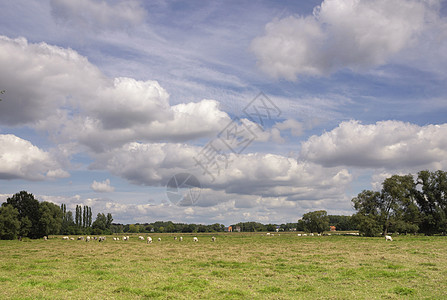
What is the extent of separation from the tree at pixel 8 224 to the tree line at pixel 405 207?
3445 inches

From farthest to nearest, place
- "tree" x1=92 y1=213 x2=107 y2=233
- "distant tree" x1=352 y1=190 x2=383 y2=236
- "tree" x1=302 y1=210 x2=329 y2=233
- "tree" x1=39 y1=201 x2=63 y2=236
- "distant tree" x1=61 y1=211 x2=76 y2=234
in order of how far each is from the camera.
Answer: "tree" x1=92 y1=213 x2=107 y2=233
"distant tree" x1=61 y1=211 x2=76 y2=234
"tree" x1=302 y1=210 x2=329 y2=233
"tree" x1=39 y1=201 x2=63 y2=236
"distant tree" x1=352 y1=190 x2=383 y2=236

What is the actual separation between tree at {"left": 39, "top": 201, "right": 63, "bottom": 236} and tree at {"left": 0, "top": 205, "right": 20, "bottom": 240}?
8587mm

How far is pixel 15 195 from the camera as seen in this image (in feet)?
324

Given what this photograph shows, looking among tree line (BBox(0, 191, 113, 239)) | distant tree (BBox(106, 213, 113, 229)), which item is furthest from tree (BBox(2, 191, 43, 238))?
distant tree (BBox(106, 213, 113, 229))

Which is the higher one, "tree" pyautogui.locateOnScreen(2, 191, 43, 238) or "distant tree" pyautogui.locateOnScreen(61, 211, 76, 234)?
"tree" pyautogui.locateOnScreen(2, 191, 43, 238)

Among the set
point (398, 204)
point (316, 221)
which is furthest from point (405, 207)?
point (316, 221)

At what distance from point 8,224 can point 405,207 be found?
336 feet

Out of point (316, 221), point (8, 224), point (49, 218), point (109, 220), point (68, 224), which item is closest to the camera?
point (8, 224)

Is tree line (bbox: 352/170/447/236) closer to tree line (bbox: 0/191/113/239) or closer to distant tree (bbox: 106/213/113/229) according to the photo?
tree line (bbox: 0/191/113/239)

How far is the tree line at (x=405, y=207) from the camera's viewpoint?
84.9 metres

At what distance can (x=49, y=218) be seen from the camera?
9750cm

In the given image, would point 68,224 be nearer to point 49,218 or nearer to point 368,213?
point 49,218

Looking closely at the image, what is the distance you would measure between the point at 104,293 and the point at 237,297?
21.1ft

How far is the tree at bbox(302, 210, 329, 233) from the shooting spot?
126000mm
